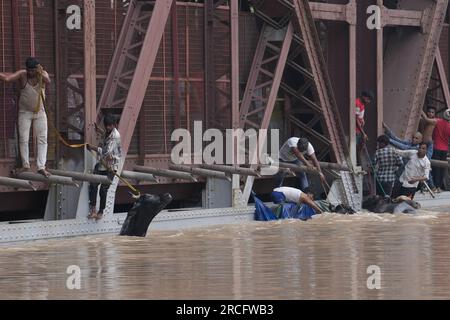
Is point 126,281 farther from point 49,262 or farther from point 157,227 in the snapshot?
point 157,227

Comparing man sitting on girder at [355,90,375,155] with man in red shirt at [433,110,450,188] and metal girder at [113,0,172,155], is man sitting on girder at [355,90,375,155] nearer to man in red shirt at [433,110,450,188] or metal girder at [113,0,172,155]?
man in red shirt at [433,110,450,188]

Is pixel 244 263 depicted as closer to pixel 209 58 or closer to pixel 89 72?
pixel 89 72

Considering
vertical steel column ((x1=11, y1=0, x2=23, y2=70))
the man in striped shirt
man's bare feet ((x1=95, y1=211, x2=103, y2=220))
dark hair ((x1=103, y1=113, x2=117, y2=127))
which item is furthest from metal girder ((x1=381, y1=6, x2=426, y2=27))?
vertical steel column ((x1=11, y1=0, x2=23, y2=70))

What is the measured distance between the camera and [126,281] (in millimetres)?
16188

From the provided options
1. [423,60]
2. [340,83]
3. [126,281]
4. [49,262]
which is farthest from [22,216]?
[423,60]

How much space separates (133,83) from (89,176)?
2.04m

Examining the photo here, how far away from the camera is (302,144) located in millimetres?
25484

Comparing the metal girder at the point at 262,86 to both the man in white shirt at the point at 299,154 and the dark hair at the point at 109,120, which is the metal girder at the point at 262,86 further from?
the dark hair at the point at 109,120

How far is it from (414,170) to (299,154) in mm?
2683

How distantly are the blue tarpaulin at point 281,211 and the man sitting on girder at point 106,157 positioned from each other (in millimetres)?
3968

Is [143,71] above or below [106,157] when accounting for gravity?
above

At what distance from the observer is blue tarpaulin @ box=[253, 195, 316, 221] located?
2455cm

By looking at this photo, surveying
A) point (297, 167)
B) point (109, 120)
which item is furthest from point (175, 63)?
point (297, 167)

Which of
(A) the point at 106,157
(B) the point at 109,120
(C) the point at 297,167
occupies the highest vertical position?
(B) the point at 109,120
